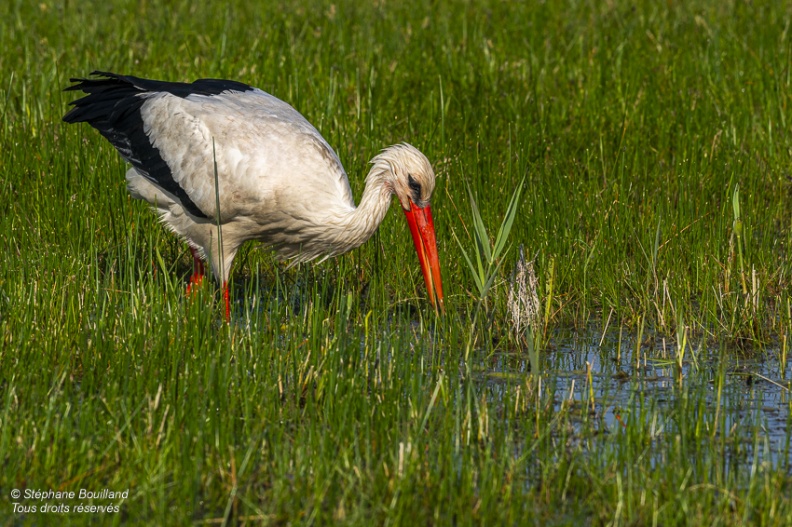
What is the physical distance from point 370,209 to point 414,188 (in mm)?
225

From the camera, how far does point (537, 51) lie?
880 centimetres

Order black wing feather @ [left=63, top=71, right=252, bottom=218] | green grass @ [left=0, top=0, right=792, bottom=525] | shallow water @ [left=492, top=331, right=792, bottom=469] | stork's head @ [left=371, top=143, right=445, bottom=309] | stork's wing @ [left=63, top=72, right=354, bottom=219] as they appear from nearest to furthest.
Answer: green grass @ [left=0, top=0, right=792, bottom=525] < shallow water @ [left=492, top=331, right=792, bottom=469] < stork's head @ [left=371, top=143, right=445, bottom=309] < stork's wing @ [left=63, top=72, right=354, bottom=219] < black wing feather @ [left=63, top=71, right=252, bottom=218]

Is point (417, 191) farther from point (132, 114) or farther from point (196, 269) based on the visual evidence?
point (132, 114)

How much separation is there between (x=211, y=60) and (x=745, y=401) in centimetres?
532

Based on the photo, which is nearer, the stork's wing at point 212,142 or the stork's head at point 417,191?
the stork's head at point 417,191

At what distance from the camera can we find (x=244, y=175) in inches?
206

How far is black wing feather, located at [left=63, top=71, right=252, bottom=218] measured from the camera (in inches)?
221

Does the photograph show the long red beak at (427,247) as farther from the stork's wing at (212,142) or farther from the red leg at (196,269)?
the red leg at (196,269)

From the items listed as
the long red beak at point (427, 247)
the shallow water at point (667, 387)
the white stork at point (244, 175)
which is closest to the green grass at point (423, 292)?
the shallow water at point (667, 387)

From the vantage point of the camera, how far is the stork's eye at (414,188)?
512 cm

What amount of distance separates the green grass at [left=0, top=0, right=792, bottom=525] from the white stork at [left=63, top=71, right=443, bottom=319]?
10.4 inches

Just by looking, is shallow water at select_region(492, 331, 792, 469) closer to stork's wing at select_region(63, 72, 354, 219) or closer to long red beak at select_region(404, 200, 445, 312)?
long red beak at select_region(404, 200, 445, 312)

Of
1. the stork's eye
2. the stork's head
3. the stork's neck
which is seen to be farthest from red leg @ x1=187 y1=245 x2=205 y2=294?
the stork's eye

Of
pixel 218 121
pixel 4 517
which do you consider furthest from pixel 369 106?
pixel 4 517
